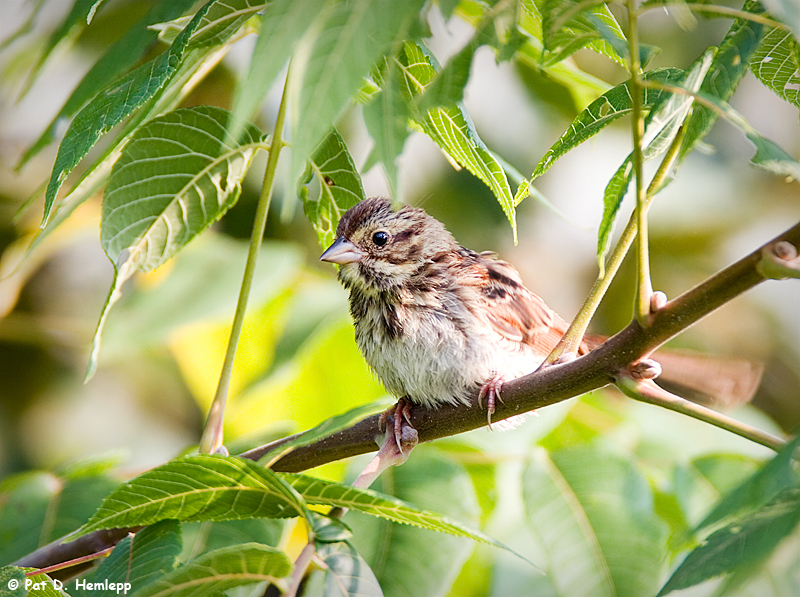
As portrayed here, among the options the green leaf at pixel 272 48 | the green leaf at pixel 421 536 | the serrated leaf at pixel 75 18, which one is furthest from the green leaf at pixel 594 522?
the serrated leaf at pixel 75 18

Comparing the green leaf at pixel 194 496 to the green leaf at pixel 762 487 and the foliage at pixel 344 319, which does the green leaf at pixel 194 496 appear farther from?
the green leaf at pixel 762 487

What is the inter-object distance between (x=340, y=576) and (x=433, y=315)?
1040 mm

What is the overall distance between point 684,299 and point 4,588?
47.0 inches

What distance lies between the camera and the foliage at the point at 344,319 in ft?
2.70

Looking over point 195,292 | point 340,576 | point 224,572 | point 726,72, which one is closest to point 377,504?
point 340,576

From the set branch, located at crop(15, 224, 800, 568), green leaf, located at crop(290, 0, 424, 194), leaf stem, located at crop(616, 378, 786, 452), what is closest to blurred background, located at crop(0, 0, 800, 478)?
branch, located at crop(15, 224, 800, 568)

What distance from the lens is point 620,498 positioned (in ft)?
5.90

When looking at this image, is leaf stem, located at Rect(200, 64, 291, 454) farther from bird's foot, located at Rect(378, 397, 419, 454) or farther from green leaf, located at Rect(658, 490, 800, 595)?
green leaf, located at Rect(658, 490, 800, 595)

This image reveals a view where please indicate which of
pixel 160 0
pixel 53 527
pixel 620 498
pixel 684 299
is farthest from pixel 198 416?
pixel 684 299

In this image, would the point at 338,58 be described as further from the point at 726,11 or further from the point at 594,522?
the point at 594,522

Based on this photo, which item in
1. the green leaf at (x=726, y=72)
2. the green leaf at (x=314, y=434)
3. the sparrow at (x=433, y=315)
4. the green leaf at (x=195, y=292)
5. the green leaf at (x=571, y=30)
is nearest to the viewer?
the green leaf at (x=571, y=30)

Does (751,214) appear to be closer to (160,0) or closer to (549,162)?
(549,162)

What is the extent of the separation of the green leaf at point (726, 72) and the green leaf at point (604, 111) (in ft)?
0.38

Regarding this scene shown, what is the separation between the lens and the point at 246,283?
4.66 feet
